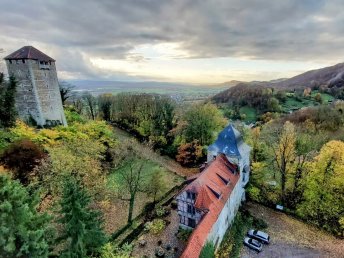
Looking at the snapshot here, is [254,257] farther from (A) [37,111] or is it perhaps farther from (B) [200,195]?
(A) [37,111]

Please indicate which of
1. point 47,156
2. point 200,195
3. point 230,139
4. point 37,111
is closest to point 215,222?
point 200,195

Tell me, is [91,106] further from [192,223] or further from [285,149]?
[285,149]

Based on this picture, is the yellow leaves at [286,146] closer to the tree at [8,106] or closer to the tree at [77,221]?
the tree at [77,221]

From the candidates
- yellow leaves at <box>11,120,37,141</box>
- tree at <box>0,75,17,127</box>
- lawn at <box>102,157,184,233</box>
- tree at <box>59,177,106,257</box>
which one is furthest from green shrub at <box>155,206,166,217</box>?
tree at <box>0,75,17,127</box>

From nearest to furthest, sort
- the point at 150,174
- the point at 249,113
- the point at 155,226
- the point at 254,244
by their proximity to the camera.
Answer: the point at 254,244 < the point at 155,226 < the point at 150,174 < the point at 249,113

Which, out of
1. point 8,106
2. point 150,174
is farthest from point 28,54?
point 150,174

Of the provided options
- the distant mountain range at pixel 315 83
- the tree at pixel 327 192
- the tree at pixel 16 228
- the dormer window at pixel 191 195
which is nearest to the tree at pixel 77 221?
the tree at pixel 16 228
